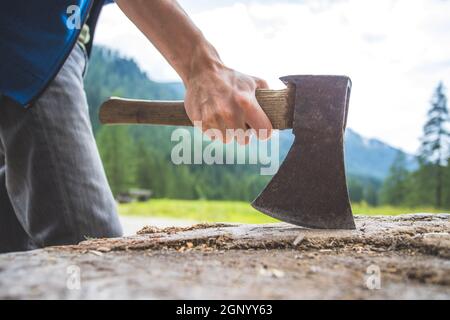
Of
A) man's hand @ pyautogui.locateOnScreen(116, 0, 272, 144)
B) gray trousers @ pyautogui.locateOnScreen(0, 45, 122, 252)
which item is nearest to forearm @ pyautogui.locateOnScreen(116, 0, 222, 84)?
man's hand @ pyautogui.locateOnScreen(116, 0, 272, 144)

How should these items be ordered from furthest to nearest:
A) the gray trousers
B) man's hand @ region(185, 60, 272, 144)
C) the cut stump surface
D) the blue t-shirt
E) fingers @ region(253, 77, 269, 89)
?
the gray trousers, the blue t-shirt, fingers @ region(253, 77, 269, 89), man's hand @ region(185, 60, 272, 144), the cut stump surface

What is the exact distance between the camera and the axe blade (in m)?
1.54

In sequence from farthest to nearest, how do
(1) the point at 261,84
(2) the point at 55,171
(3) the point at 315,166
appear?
(2) the point at 55,171 → (1) the point at 261,84 → (3) the point at 315,166

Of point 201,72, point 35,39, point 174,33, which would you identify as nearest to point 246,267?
point 201,72

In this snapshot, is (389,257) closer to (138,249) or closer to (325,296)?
(325,296)

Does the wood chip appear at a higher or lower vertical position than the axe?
lower

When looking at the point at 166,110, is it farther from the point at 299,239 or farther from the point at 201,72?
the point at 299,239

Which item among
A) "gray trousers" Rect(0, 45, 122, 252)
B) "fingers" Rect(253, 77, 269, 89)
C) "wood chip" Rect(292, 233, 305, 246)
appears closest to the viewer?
"wood chip" Rect(292, 233, 305, 246)

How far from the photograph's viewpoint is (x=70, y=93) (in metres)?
2.32

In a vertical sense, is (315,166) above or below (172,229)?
above

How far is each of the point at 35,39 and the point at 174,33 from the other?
84 cm

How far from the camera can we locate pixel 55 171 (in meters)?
2.18

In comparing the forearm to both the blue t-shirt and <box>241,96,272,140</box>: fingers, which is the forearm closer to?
<box>241,96,272,140</box>: fingers

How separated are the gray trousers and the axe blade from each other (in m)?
1.09
